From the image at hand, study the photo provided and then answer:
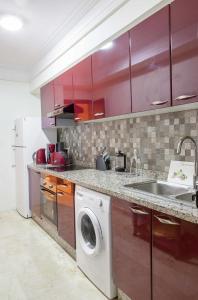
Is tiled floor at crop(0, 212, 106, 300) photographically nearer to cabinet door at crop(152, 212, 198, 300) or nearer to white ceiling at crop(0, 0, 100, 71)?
cabinet door at crop(152, 212, 198, 300)

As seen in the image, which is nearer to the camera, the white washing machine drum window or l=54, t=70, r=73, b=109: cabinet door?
the white washing machine drum window

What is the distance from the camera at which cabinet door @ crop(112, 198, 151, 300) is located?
1.46 metres

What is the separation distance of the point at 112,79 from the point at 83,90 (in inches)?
22.1

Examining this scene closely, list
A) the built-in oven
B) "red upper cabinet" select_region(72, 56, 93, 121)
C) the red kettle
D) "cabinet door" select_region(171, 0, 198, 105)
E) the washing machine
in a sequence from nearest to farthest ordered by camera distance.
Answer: "cabinet door" select_region(171, 0, 198, 105), the washing machine, "red upper cabinet" select_region(72, 56, 93, 121), the built-in oven, the red kettle

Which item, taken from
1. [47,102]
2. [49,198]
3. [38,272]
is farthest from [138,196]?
[47,102]

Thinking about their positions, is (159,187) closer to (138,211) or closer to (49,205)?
(138,211)

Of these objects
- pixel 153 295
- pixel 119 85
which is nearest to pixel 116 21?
pixel 119 85

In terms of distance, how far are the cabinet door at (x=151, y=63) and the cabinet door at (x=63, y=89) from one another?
3.83 feet

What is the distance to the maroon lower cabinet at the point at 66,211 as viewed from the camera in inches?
92.3

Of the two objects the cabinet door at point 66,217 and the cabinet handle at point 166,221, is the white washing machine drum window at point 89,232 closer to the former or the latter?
the cabinet door at point 66,217

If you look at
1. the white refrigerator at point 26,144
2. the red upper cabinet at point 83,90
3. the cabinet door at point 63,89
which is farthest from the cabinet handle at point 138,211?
the white refrigerator at point 26,144

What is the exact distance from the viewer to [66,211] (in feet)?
8.10

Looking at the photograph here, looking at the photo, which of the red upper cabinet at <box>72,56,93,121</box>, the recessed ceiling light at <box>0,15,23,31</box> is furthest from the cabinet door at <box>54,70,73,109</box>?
the recessed ceiling light at <box>0,15,23,31</box>

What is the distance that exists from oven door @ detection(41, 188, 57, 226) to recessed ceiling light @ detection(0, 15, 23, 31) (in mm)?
1887
